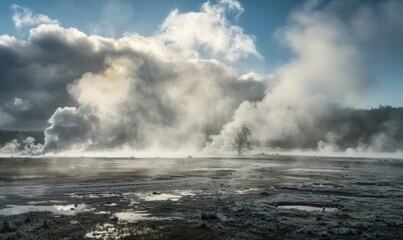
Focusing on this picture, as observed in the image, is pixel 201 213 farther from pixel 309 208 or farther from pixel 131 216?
pixel 309 208

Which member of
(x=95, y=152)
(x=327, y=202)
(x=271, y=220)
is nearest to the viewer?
(x=271, y=220)

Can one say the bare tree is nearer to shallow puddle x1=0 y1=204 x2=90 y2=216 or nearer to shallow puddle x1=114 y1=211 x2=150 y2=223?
shallow puddle x1=0 y1=204 x2=90 y2=216

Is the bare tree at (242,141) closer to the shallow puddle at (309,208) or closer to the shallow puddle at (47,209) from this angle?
the shallow puddle at (309,208)

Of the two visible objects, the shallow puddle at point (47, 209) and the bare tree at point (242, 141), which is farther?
the bare tree at point (242, 141)

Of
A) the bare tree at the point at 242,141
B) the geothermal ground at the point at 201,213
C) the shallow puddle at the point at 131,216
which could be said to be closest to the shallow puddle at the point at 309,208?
the geothermal ground at the point at 201,213

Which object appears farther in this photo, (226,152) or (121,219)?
(226,152)

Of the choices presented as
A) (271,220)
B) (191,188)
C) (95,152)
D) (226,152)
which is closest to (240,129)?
(226,152)

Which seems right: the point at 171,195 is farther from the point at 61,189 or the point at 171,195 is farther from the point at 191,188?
the point at 61,189

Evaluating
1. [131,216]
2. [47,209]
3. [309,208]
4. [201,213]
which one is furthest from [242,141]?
[131,216]

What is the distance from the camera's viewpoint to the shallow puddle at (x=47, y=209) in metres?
28.3

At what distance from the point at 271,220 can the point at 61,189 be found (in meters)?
26.0

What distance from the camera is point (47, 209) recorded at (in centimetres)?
2959

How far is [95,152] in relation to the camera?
194625 millimetres

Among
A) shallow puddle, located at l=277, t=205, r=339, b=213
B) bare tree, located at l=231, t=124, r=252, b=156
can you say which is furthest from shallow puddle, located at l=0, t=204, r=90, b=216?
bare tree, located at l=231, t=124, r=252, b=156
